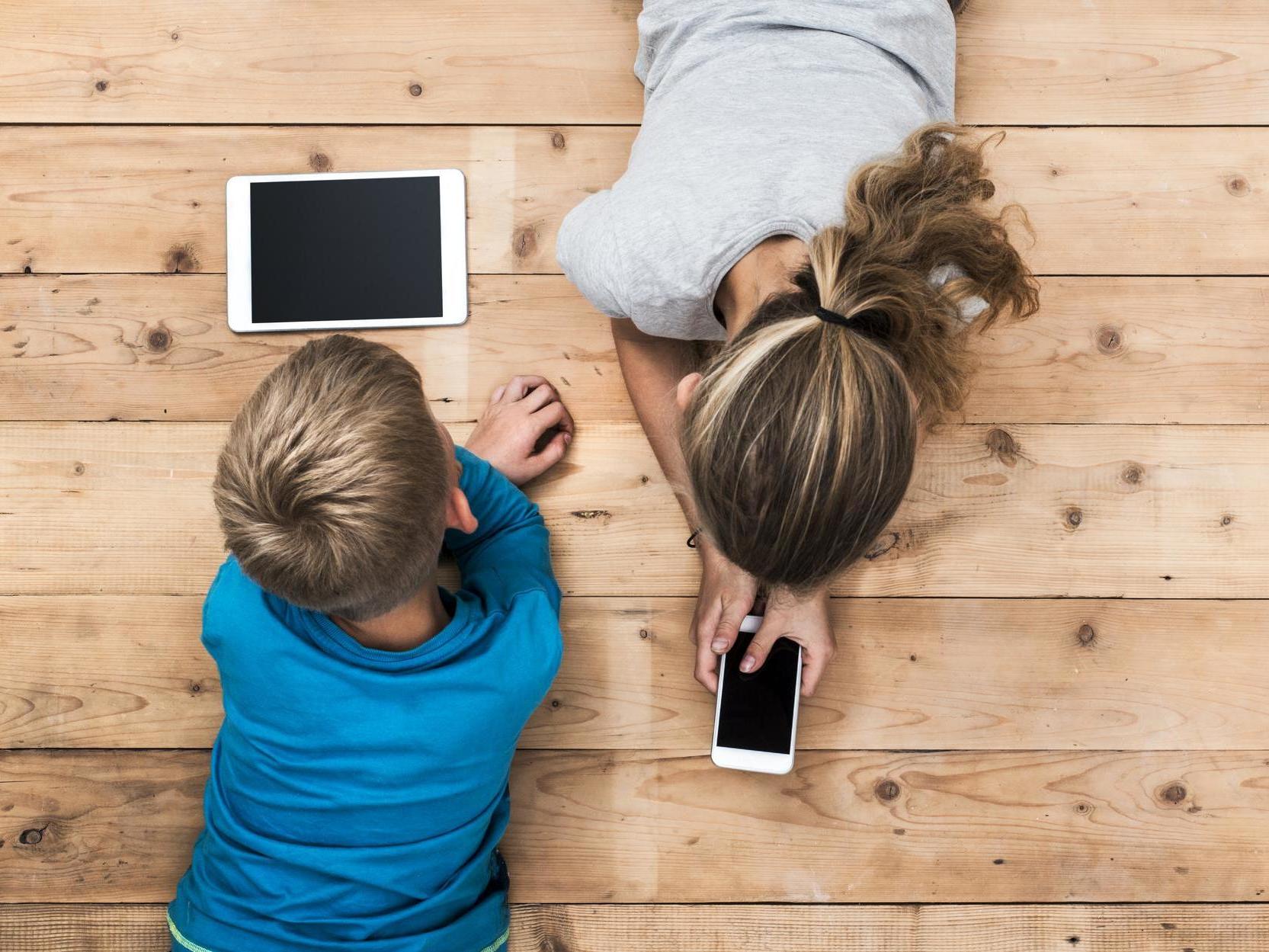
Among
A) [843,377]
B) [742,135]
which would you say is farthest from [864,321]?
[742,135]

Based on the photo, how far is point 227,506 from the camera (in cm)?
63

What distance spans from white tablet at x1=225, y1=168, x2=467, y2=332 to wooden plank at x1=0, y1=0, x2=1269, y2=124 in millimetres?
88

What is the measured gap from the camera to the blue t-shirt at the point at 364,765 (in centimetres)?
73

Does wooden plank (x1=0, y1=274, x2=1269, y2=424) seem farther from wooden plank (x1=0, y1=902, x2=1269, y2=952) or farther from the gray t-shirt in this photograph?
wooden plank (x1=0, y1=902, x2=1269, y2=952)

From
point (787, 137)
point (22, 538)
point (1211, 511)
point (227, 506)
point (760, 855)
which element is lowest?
point (760, 855)

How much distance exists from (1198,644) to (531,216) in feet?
2.72

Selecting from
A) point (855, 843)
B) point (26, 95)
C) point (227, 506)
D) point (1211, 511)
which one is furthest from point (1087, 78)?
point (26, 95)

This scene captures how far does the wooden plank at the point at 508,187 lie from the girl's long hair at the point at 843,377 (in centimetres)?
43

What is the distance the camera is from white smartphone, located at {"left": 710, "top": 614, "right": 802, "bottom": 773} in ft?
3.03

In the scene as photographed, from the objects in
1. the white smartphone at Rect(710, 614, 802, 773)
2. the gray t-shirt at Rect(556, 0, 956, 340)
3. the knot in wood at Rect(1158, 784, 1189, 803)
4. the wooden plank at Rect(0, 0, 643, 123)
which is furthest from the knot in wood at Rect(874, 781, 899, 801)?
the wooden plank at Rect(0, 0, 643, 123)

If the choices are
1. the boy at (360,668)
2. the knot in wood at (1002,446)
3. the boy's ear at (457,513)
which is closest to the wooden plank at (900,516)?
the knot in wood at (1002,446)

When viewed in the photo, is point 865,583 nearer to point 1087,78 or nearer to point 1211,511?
point 1211,511

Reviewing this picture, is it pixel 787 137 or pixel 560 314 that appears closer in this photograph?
pixel 787 137

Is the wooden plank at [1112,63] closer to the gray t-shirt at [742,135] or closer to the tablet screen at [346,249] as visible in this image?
the gray t-shirt at [742,135]
